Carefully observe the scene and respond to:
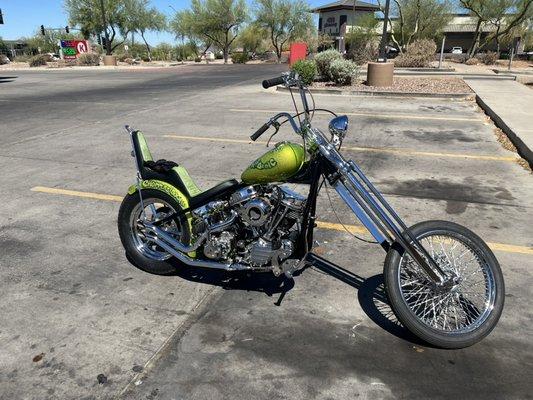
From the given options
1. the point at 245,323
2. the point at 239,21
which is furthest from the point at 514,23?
the point at 245,323

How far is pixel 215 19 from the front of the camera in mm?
54125

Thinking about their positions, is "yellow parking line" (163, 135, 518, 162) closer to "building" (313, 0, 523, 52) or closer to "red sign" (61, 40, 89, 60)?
"red sign" (61, 40, 89, 60)

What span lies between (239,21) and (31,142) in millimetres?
51255

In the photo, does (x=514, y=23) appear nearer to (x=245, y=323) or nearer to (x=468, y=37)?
(x=468, y=37)

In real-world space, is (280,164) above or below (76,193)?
above

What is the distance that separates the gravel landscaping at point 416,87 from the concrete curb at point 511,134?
295 centimetres

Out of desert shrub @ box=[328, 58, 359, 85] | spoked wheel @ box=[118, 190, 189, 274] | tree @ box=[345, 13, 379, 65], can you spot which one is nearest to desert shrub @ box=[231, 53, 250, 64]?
tree @ box=[345, 13, 379, 65]

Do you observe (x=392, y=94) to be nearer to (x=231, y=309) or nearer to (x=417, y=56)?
(x=231, y=309)

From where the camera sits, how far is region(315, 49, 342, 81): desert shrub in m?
17.0

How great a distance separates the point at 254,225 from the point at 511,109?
34.1 ft

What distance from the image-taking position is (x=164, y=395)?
248 cm

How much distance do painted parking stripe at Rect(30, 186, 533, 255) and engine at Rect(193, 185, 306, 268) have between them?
2.09 ft

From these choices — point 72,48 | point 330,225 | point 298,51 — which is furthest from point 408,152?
point 72,48

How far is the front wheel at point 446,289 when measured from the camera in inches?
111
